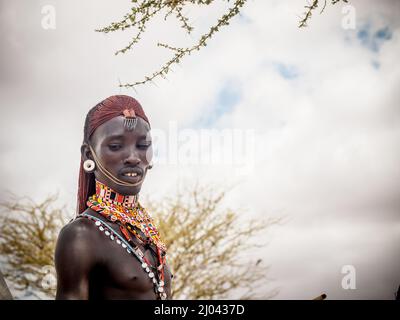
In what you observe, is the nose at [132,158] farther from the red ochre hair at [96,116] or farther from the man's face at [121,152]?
the red ochre hair at [96,116]

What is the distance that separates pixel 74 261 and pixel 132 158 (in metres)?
0.82

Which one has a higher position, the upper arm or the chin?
the chin

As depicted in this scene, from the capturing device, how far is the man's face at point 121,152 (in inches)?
139

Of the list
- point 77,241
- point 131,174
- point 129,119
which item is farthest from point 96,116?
point 77,241

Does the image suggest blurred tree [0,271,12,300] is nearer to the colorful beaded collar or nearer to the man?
the man

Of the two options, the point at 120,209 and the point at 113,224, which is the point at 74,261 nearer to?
the point at 113,224

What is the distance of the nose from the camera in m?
3.52

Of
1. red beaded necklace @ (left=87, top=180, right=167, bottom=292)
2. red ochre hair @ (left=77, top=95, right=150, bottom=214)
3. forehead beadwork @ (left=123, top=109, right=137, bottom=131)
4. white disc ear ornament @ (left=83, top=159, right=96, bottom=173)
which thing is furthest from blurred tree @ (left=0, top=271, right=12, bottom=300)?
forehead beadwork @ (left=123, top=109, right=137, bottom=131)

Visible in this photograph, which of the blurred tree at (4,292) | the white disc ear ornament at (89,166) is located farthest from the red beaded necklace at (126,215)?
the blurred tree at (4,292)

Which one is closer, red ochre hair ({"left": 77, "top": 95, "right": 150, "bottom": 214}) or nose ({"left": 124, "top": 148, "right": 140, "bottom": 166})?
nose ({"left": 124, "top": 148, "right": 140, "bottom": 166})

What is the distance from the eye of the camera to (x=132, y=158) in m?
3.52

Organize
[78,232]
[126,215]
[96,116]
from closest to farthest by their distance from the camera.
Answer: [78,232]
[126,215]
[96,116]

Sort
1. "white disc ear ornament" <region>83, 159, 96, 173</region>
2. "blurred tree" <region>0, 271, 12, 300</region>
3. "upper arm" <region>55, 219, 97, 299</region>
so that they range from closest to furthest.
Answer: "upper arm" <region>55, 219, 97, 299</region>, "white disc ear ornament" <region>83, 159, 96, 173</region>, "blurred tree" <region>0, 271, 12, 300</region>

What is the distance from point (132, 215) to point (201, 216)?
5.73 metres
